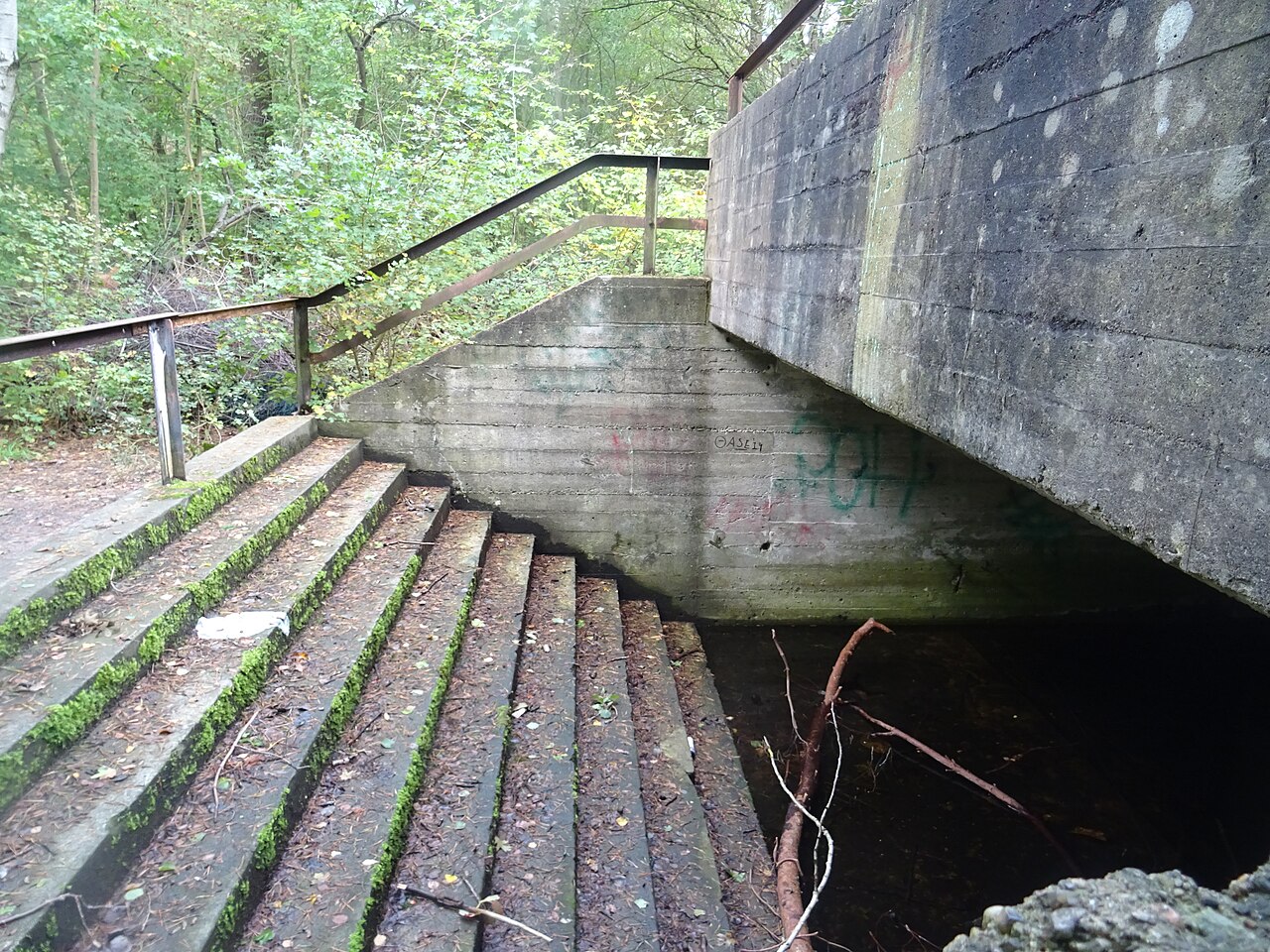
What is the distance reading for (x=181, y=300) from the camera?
6258 millimetres

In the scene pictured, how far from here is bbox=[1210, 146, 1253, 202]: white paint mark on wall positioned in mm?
1166

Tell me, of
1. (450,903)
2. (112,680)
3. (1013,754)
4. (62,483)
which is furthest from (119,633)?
(1013,754)

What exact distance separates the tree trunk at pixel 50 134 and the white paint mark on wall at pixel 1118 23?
10776 mm

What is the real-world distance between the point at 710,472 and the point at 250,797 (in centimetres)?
412

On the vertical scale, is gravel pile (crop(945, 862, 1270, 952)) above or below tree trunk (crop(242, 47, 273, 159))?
below

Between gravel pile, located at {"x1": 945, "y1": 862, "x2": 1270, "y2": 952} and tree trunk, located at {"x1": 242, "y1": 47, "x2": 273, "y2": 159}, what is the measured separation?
11.5m

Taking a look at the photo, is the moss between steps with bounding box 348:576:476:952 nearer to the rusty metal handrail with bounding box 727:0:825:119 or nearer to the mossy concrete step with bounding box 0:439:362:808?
the mossy concrete step with bounding box 0:439:362:808

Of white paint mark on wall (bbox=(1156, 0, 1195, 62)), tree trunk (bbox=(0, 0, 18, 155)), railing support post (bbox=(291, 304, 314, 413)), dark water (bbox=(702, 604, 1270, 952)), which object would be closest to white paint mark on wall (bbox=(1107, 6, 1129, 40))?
white paint mark on wall (bbox=(1156, 0, 1195, 62))

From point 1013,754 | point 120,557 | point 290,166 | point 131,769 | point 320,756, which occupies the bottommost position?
point 1013,754

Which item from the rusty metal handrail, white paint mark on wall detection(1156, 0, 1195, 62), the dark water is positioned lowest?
the dark water

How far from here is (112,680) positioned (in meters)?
2.31

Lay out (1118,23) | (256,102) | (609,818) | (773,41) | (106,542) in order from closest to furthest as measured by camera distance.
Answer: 1. (1118,23)
2. (106,542)
3. (609,818)
4. (773,41)
5. (256,102)

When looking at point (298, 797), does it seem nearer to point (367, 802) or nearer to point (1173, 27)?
point (367, 802)

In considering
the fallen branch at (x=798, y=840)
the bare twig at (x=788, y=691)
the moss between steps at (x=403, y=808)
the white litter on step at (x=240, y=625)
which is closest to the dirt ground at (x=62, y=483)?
the white litter on step at (x=240, y=625)
